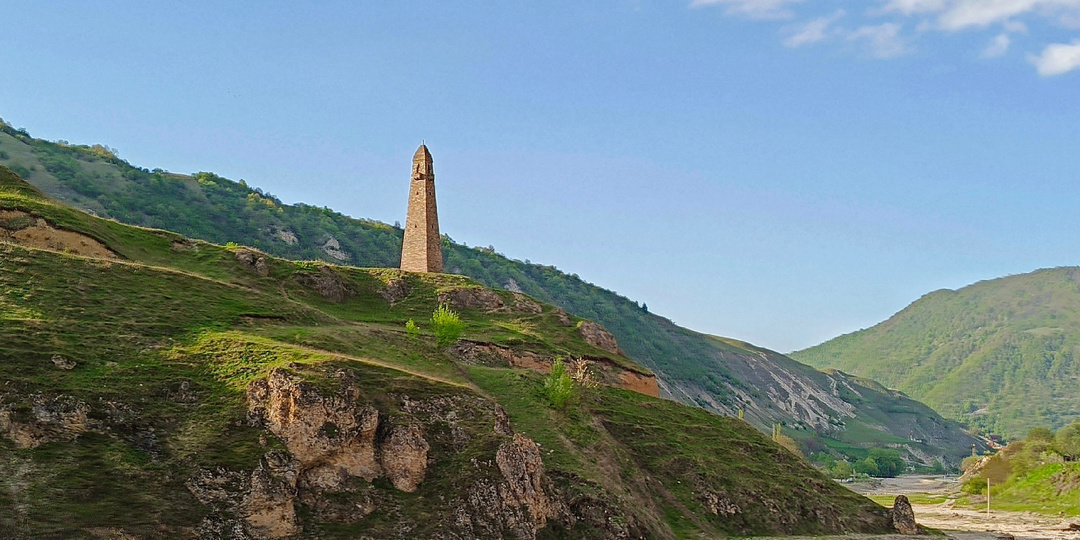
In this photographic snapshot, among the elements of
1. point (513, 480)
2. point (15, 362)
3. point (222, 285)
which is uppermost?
point (222, 285)

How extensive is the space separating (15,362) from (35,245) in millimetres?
17948

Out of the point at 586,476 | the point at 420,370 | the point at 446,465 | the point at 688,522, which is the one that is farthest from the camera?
the point at 688,522

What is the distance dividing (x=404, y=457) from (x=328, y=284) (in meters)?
33.9

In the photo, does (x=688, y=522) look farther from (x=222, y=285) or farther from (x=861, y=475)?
(x=861, y=475)

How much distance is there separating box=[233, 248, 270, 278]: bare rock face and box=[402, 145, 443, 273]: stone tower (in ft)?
55.1

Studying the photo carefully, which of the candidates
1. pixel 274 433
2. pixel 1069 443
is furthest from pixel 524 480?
pixel 1069 443

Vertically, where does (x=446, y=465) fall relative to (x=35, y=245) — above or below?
below

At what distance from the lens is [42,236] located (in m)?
50.1

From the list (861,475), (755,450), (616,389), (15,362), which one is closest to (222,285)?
(15,362)

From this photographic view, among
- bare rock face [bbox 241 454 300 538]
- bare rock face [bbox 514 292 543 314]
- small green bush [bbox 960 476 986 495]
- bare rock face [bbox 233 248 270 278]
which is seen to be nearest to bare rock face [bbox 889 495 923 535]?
bare rock face [bbox 514 292 543 314]

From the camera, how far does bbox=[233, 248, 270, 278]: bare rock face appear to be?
206 ft

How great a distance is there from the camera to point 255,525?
3152 cm

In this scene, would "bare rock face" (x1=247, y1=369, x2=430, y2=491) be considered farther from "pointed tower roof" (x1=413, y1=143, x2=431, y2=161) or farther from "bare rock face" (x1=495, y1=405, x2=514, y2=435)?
"pointed tower roof" (x1=413, y1=143, x2=431, y2=161)

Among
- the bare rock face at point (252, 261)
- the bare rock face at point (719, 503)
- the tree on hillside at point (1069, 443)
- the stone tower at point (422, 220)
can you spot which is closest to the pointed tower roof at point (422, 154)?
the stone tower at point (422, 220)
